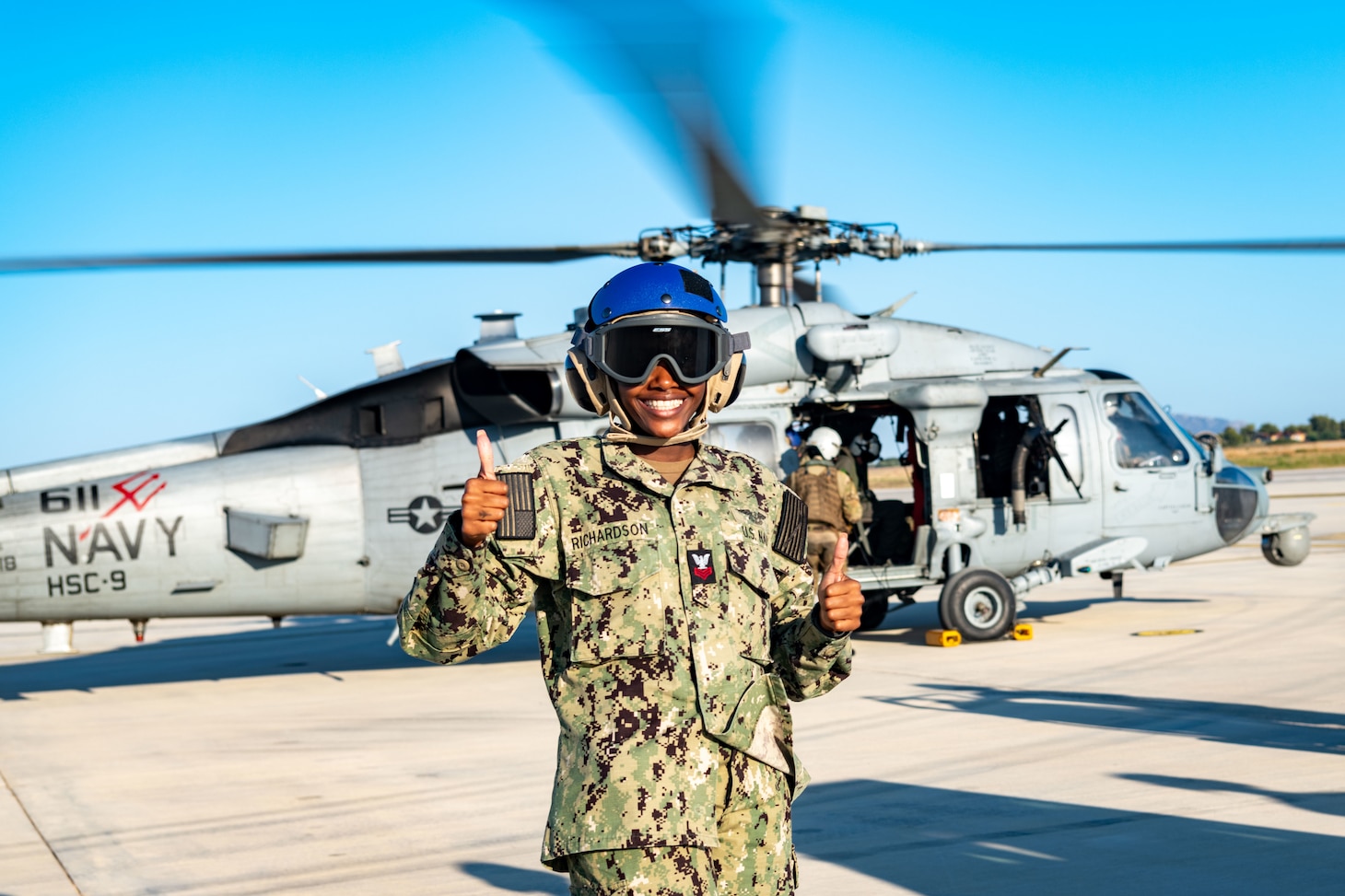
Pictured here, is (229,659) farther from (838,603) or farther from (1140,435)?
(838,603)

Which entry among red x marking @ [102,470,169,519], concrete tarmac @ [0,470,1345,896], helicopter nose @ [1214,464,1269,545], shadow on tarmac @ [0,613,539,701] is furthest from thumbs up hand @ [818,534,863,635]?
helicopter nose @ [1214,464,1269,545]

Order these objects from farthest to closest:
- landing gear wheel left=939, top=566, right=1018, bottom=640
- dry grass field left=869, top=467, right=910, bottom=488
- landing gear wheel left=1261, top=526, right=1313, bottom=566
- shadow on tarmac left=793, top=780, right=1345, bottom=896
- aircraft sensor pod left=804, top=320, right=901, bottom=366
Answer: dry grass field left=869, top=467, right=910, bottom=488, landing gear wheel left=1261, top=526, right=1313, bottom=566, landing gear wheel left=939, top=566, right=1018, bottom=640, aircraft sensor pod left=804, top=320, right=901, bottom=366, shadow on tarmac left=793, top=780, right=1345, bottom=896

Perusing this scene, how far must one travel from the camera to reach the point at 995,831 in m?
5.70

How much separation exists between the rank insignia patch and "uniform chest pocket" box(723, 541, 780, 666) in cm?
5

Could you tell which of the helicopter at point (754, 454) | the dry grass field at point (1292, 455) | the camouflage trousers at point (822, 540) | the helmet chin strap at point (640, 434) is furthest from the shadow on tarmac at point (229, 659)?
the dry grass field at point (1292, 455)

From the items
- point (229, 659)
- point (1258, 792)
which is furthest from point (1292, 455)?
point (1258, 792)

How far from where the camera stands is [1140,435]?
495 inches

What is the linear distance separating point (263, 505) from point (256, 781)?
11.5 feet

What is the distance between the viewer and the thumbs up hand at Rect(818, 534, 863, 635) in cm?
277

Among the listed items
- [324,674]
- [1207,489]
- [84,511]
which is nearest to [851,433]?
[1207,489]

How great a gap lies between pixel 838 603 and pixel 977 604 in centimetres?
940

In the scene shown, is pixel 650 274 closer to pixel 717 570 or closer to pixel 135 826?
pixel 717 570

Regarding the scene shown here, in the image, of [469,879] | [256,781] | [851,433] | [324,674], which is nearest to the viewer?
[469,879]

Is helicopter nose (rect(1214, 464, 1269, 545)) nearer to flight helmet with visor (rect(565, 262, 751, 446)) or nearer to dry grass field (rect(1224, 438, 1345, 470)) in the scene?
flight helmet with visor (rect(565, 262, 751, 446))
